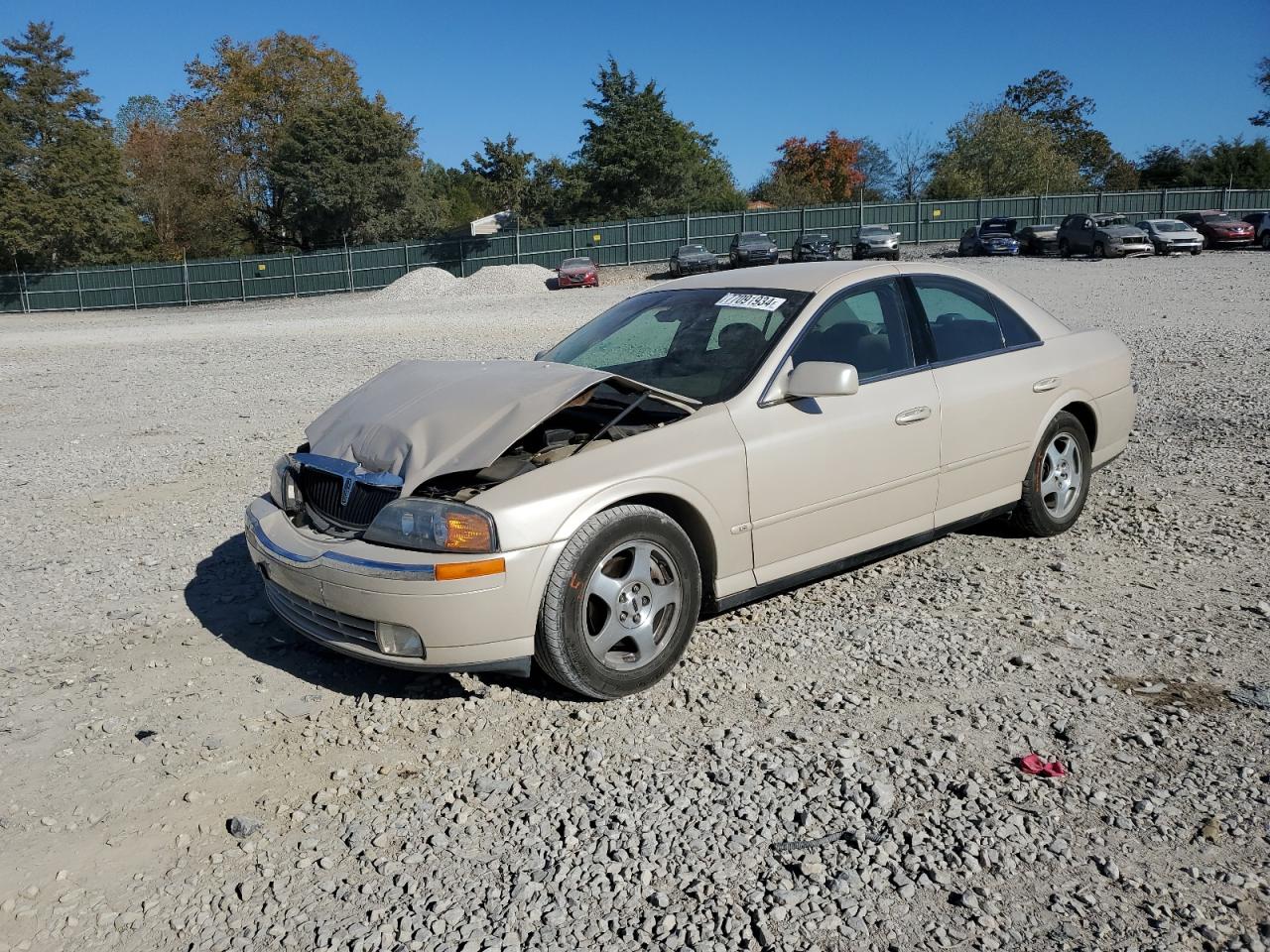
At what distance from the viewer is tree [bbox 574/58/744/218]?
59.7 meters

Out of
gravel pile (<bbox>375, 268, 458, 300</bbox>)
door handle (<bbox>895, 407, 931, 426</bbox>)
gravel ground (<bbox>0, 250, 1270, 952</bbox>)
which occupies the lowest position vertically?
gravel ground (<bbox>0, 250, 1270, 952</bbox>)

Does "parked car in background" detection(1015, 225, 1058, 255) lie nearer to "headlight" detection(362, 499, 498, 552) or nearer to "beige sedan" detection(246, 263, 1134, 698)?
"beige sedan" detection(246, 263, 1134, 698)

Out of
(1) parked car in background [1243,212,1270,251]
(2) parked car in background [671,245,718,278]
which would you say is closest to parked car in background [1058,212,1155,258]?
(1) parked car in background [1243,212,1270,251]

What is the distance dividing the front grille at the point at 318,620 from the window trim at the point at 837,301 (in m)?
1.85

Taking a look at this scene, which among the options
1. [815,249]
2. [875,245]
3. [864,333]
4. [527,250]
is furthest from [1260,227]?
[864,333]

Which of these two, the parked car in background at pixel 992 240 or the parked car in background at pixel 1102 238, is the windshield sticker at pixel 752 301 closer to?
the parked car in background at pixel 1102 238

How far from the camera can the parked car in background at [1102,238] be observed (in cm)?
3553

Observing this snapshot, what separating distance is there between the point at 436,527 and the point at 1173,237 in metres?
38.7

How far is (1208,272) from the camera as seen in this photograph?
90.5ft

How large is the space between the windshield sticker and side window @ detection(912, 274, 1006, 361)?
82cm

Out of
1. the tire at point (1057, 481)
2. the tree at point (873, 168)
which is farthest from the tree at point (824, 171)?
the tire at point (1057, 481)

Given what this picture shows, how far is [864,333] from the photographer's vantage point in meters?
4.84

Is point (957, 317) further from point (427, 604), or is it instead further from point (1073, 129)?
point (1073, 129)

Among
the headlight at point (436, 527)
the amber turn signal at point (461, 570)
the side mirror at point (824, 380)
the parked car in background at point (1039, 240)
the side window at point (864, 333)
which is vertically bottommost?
the amber turn signal at point (461, 570)
